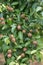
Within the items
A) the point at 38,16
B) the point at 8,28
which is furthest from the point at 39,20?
the point at 8,28

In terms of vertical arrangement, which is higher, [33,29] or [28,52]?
[33,29]

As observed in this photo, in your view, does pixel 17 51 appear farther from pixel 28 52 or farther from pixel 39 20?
pixel 39 20

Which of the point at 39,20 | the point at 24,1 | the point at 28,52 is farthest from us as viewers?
the point at 24,1

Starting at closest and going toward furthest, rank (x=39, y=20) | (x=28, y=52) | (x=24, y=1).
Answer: (x=28, y=52)
(x=39, y=20)
(x=24, y=1)

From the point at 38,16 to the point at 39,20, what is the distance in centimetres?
4

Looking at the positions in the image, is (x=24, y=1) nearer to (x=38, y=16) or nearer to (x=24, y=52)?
(x=38, y=16)

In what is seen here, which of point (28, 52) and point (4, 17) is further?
point (4, 17)

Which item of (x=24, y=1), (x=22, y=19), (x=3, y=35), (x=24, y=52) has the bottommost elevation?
(x=24, y=52)

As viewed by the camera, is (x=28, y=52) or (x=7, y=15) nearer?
(x=28, y=52)

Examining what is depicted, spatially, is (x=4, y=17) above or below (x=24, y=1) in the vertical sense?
below

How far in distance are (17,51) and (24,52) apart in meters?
0.07

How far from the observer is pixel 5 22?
170 cm

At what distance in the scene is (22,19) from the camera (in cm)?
172

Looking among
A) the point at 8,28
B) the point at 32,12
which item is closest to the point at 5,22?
the point at 8,28
